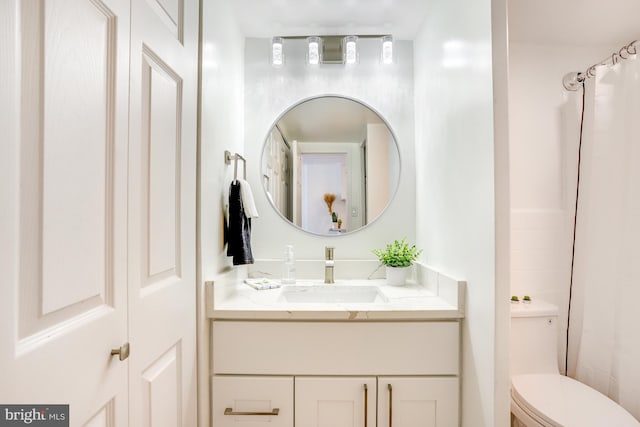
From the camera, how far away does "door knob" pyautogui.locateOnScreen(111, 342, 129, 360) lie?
0.71 meters

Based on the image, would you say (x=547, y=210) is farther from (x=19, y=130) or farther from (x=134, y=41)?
(x=19, y=130)

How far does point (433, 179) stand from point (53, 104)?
1469 mm

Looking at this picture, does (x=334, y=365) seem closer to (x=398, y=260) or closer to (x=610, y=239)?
(x=398, y=260)

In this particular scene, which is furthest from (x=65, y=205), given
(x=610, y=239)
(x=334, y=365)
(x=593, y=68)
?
(x=593, y=68)

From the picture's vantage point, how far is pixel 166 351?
0.98 m

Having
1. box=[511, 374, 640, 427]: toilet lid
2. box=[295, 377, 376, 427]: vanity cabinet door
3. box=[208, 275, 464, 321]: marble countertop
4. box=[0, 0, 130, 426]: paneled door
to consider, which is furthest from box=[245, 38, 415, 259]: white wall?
box=[0, 0, 130, 426]: paneled door

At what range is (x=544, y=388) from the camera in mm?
1289

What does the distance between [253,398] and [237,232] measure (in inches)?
27.5

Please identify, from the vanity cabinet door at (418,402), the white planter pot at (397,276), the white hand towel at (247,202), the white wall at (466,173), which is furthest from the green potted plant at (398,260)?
the white hand towel at (247,202)

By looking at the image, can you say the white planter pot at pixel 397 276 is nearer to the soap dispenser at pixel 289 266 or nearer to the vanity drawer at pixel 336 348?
the vanity drawer at pixel 336 348

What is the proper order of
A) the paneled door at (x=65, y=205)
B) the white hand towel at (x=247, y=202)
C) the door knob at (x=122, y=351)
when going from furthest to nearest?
the white hand towel at (x=247, y=202), the door knob at (x=122, y=351), the paneled door at (x=65, y=205)

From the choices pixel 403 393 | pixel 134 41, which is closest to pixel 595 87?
pixel 403 393

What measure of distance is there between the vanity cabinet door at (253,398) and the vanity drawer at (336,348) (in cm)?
3

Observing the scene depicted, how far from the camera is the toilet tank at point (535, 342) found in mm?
1412
